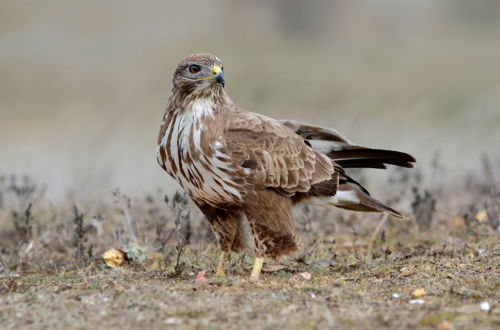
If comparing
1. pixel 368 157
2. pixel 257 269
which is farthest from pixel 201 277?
pixel 368 157

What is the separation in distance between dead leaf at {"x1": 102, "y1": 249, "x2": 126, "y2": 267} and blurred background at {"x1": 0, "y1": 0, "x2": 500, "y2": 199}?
8.63 ft

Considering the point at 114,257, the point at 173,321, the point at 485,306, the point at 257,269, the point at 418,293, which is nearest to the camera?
the point at 173,321

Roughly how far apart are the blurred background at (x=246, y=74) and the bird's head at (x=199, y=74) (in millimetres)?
3414

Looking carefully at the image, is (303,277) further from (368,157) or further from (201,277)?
(368,157)

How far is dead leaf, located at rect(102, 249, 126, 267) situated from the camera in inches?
255

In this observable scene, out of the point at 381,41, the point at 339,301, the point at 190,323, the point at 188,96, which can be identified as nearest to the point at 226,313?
the point at 190,323

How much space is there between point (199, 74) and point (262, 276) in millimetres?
1600

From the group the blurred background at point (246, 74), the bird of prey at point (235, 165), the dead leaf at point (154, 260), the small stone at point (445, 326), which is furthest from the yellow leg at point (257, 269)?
the blurred background at point (246, 74)

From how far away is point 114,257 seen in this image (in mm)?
6484

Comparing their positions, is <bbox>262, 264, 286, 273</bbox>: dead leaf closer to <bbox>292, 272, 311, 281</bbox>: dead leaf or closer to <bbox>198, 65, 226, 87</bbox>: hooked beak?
<bbox>292, 272, 311, 281</bbox>: dead leaf

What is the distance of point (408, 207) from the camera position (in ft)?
28.8

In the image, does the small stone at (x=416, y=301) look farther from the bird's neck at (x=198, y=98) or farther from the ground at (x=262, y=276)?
the bird's neck at (x=198, y=98)

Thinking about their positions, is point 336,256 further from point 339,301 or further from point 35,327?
point 35,327

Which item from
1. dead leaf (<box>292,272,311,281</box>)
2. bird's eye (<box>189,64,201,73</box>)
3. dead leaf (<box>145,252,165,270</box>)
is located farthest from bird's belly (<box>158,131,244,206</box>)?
dead leaf (<box>145,252,165,270</box>)
